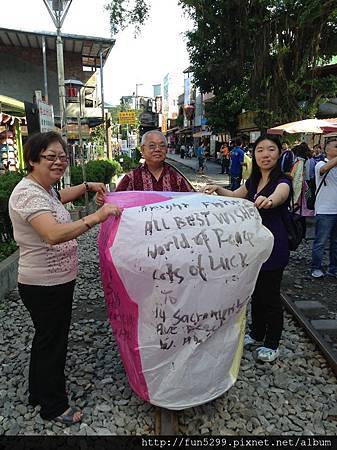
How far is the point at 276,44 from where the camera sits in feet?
43.3

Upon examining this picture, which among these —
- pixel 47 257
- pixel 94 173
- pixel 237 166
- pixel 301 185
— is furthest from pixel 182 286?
pixel 237 166

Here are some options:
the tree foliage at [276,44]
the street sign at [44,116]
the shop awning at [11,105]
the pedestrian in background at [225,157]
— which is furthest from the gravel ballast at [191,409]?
the pedestrian in background at [225,157]

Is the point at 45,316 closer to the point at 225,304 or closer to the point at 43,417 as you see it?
the point at 43,417

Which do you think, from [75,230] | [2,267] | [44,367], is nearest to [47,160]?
[75,230]

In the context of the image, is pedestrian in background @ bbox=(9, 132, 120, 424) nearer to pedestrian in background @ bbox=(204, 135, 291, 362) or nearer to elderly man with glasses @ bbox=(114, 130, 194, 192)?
elderly man with glasses @ bbox=(114, 130, 194, 192)

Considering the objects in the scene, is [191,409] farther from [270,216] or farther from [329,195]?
[329,195]

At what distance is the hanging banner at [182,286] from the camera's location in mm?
2029

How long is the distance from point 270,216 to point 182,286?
1.16 metres

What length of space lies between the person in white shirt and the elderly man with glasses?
2699 millimetres

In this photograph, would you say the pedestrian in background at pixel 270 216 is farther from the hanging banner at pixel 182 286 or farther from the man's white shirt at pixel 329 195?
the man's white shirt at pixel 329 195

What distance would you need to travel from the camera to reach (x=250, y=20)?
12883mm

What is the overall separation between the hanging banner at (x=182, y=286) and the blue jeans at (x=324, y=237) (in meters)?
3.15

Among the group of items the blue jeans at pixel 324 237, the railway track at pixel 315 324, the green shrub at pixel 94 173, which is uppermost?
the green shrub at pixel 94 173

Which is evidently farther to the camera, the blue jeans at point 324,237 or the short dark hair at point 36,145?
the blue jeans at point 324,237
